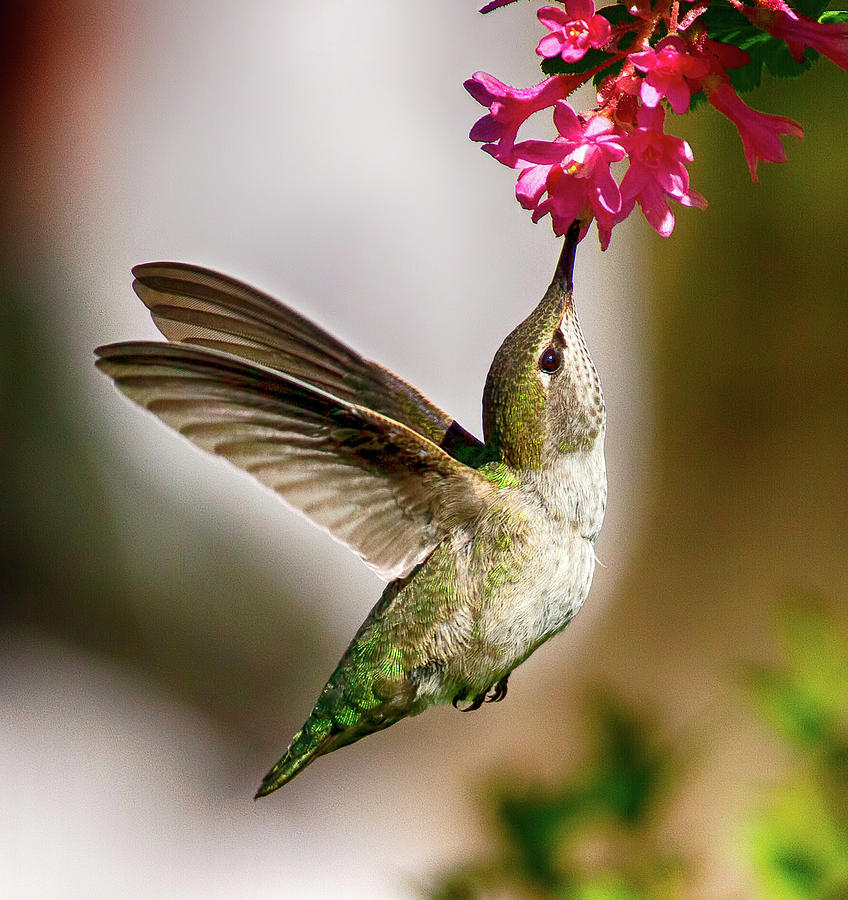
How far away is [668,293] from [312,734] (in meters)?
3.99

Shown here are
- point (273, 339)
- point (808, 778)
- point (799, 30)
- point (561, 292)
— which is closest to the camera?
point (799, 30)

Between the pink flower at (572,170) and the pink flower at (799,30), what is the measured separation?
0.49ft

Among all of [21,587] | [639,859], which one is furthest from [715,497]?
[639,859]

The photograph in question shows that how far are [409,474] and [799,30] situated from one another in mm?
555

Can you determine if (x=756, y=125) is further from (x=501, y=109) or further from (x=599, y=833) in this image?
(x=599, y=833)

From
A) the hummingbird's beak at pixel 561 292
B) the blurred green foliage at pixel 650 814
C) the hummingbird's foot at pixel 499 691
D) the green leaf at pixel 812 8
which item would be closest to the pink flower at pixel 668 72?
the green leaf at pixel 812 8

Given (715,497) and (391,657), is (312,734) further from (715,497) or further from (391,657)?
(715,497)

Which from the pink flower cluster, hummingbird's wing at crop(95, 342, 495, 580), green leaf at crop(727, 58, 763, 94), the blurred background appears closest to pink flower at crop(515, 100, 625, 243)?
the pink flower cluster

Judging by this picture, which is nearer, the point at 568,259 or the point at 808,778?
the point at 568,259

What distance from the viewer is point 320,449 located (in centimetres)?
117

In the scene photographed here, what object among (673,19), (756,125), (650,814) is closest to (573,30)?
(673,19)

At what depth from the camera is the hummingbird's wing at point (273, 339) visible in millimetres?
1162

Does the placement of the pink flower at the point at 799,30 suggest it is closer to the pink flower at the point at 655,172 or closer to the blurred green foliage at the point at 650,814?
the pink flower at the point at 655,172

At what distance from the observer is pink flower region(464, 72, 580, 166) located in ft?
3.28
